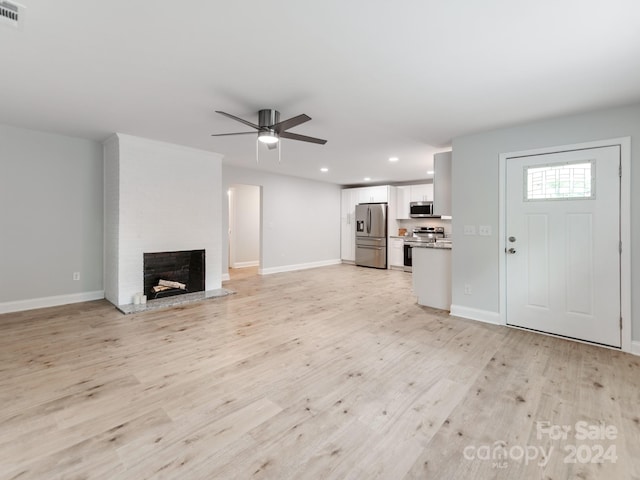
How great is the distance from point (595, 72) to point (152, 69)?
3486mm

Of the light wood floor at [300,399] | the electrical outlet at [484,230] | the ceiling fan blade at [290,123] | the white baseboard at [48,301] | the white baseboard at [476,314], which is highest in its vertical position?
the ceiling fan blade at [290,123]

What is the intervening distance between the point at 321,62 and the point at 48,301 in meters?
4.86

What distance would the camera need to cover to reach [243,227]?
8.45 m

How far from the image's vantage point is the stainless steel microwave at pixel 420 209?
24.8 ft

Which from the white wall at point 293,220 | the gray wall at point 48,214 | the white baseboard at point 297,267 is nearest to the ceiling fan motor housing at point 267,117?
the gray wall at point 48,214

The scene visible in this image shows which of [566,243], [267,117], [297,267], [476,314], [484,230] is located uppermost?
[267,117]

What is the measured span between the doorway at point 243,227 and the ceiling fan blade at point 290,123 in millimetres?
5234

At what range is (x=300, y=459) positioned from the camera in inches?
61.1

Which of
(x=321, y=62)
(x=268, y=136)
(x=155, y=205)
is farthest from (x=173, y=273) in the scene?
(x=321, y=62)

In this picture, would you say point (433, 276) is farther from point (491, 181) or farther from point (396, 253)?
point (396, 253)

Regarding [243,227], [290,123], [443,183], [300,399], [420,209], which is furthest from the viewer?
[243,227]

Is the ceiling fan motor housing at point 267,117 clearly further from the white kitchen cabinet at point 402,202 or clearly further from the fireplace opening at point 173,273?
the white kitchen cabinet at point 402,202

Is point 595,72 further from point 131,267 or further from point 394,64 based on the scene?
point 131,267

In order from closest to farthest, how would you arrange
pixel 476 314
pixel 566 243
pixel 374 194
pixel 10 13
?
1. pixel 10 13
2. pixel 566 243
3. pixel 476 314
4. pixel 374 194
